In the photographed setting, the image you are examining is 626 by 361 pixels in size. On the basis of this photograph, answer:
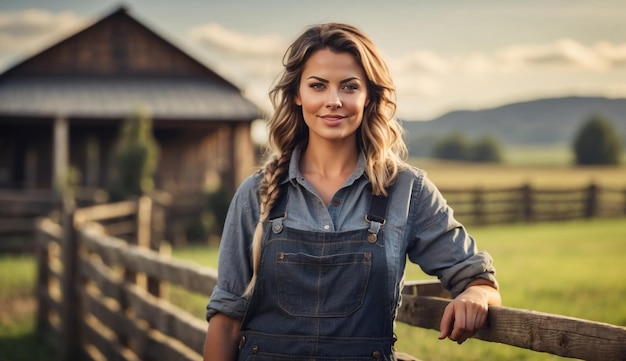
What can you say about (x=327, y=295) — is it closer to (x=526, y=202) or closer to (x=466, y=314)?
(x=466, y=314)

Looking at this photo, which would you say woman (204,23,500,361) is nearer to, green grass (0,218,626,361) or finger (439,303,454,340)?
finger (439,303,454,340)

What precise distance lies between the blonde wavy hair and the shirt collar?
3 centimetres

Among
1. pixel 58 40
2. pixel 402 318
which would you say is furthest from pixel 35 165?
pixel 402 318

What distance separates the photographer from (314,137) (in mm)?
2768

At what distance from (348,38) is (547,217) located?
83.2ft

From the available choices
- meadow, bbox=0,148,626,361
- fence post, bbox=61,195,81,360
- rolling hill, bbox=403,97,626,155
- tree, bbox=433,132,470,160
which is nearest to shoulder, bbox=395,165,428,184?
meadow, bbox=0,148,626,361

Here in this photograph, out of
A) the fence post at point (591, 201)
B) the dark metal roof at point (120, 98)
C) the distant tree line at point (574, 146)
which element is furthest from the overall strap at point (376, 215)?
the distant tree line at point (574, 146)

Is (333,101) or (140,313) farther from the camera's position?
(140,313)

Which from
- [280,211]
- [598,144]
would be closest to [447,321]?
[280,211]

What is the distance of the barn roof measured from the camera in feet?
69.9

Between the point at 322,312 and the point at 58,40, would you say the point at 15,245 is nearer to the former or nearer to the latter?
the point at 58,40

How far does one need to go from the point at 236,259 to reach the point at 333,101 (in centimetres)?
63

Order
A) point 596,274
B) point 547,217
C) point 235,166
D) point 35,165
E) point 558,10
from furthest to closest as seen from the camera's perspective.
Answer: point 558,10 < point 547,217 < point 35,165 < point 235,166 < point 596,274

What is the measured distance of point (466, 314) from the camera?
2.47 m
